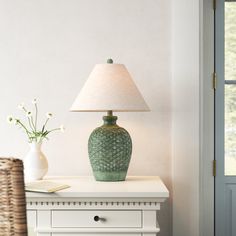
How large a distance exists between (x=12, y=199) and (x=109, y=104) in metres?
1.42

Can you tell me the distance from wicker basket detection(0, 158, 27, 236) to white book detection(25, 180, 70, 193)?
1.19 m

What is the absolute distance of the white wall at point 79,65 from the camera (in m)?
2.92

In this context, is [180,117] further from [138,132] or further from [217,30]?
[217,30]

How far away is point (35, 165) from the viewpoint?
2.62 meters

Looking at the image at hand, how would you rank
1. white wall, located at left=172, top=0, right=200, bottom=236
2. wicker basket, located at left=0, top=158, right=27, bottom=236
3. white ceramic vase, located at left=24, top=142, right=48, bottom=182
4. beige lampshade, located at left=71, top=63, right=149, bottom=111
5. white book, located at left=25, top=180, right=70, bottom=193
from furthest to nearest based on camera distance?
white wall, located at left=172, top=0, right=200, bottom=236 < white ceramic vase, located at left=24, top=142, right=48, bottom=182 < beige lampshade, located at left=71, top=63, right=149, bottom=111 < white book, located at left=25, top=180, right=70, bottom=193 < wicker basket, located at left=0, top=158, right=27, bottom=236

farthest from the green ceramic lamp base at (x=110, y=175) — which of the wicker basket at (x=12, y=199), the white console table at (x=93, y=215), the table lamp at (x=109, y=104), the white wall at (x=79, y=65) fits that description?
the wicker basket at (x=12, y=199)

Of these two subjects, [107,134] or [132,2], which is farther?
[132,2]

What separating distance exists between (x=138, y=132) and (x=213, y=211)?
2.20 feet

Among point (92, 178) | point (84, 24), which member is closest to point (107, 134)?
point (92, 178)

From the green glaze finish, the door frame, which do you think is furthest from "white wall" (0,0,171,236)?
the green glaze finish

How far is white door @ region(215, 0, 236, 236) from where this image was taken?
9.60ft

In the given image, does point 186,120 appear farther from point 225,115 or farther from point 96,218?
point 96,218

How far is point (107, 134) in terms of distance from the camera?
8.52 ft

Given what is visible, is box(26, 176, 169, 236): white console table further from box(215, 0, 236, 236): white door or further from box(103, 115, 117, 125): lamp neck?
box(215, 0, 236, 236): white door
